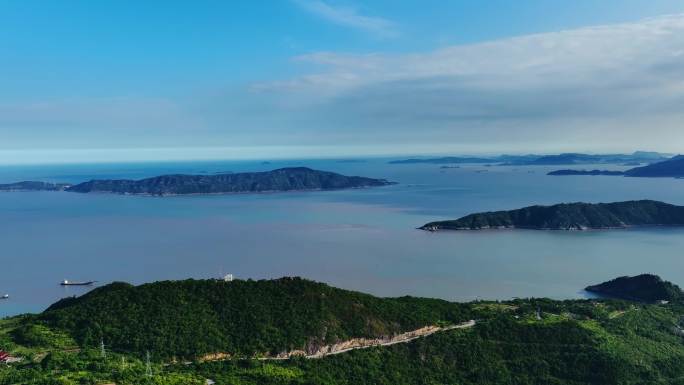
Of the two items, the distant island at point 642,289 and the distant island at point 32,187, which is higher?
the distant island at point 32,187

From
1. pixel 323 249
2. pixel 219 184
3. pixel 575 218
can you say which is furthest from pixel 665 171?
pixel 323 249

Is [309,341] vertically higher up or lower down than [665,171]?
lower down

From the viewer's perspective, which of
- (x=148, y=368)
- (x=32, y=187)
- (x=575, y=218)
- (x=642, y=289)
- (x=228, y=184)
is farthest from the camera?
(x=32, y=187)

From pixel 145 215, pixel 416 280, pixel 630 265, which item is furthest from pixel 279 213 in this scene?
pixel 630 265

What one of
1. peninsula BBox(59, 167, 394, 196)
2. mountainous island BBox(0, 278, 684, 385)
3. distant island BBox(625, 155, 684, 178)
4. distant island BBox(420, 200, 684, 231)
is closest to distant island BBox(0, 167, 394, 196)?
peninsula BBox(59, 167, 394, 196)

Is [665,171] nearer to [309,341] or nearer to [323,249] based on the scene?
[323,249]

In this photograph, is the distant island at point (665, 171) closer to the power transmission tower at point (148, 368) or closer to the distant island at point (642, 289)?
the distant island at point (642, 289)

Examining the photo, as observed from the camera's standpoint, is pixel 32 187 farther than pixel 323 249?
Yes

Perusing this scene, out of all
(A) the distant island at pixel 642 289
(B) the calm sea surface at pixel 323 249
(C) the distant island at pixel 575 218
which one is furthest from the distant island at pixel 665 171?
(A) the distant island at pixel 642 289

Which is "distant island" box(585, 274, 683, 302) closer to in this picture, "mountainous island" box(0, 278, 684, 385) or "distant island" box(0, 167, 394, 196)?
"mountainous island" box(0, 278, 684, 385)

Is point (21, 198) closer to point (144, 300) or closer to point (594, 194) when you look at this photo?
point (144, 300)
